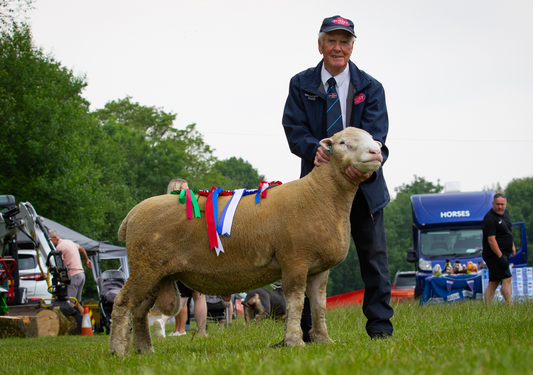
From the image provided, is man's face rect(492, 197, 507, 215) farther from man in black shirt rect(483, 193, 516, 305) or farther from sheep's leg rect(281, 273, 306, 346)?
sheep's leg rect(281, 273, 306, 346)

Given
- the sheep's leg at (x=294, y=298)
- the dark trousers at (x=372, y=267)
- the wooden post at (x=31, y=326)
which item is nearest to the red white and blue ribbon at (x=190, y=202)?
the sheep's leg at (x=294, y=298)

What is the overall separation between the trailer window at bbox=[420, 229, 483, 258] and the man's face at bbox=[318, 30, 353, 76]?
1070 cm

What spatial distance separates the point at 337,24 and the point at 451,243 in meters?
11.1

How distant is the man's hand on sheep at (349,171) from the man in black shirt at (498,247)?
Answer: 19.4 feet

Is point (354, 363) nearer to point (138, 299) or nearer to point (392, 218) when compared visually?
point (138, 299)

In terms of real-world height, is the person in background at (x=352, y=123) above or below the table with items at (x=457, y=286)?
above

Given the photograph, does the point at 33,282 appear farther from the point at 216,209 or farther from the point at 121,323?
the point at 216,209

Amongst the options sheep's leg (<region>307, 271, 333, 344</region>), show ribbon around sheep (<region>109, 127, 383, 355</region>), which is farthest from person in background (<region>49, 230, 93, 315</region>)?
sheep's leg (<region>307, 271, 333, 344</region>)

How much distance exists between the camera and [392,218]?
7469 cm

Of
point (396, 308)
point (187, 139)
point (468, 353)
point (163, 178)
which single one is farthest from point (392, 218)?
point (468, 353)

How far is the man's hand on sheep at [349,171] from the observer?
153 inches

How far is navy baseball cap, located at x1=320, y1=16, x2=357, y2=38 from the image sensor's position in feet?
14.1

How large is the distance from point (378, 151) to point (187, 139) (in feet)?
155

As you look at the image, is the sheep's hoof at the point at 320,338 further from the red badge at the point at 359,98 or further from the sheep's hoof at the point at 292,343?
the red badge at the point at 359,98
